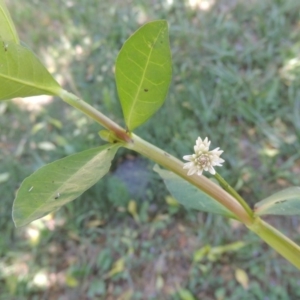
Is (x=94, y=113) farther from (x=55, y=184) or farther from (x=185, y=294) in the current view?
(x=185, y=294)

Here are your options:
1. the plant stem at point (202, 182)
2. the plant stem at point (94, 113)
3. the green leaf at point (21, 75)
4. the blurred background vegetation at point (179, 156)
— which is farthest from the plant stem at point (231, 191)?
the blurred background vegetation at point (179, 156)

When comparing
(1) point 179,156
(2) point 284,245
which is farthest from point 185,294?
(2) point 284,245

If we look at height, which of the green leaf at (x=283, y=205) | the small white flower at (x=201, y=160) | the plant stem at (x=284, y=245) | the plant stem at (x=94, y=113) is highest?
the plant stem at (x=94, y=113)

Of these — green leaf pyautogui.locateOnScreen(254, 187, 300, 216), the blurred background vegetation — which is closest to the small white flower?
green leaf pyautogui.locateOnScreen(254, 187, 300, 216)

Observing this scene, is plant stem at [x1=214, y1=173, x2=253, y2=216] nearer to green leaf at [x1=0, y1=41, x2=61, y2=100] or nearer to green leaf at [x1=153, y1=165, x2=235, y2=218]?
green leaf at [x1=153, y1=165, x2=235, y2=218]

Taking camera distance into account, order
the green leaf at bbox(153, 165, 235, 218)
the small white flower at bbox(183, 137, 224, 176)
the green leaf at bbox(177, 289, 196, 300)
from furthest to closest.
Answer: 1. the green leaf at bbox(177, 289, 196, 300)
2. the green leaf at bbox(153, 165, 235, 218)
3. the small white flower at bbox(183, 137, 224, 176)

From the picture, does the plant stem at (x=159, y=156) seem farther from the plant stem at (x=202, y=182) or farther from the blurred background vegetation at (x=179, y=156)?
the blurred background vegetation at (x=179, y=156)

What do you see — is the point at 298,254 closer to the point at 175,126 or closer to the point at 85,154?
the point at 85,154
